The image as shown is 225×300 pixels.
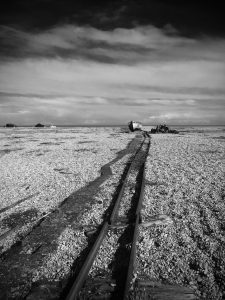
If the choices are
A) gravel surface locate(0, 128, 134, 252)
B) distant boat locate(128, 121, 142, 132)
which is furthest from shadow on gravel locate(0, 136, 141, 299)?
distant boat locate(128, 121, 142, 132)

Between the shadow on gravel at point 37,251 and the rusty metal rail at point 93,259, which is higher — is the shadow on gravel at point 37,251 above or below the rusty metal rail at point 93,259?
below

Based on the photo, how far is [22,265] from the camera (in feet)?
14.2

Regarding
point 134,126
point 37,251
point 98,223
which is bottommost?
point 37,251

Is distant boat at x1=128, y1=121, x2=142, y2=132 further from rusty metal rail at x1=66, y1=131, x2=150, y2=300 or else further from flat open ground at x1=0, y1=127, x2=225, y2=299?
rusty metal rail at x1=66, y1=131, x2=150, y2=300

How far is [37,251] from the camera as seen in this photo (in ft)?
15.6

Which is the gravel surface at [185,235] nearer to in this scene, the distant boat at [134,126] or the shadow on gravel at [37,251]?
the shadow on gravel at [37,251]

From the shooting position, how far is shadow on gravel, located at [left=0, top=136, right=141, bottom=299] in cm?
383

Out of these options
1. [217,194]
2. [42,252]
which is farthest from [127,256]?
[217,194]

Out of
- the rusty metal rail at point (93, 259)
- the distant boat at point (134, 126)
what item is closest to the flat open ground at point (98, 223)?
the rusty metal rail at point (93, 259)

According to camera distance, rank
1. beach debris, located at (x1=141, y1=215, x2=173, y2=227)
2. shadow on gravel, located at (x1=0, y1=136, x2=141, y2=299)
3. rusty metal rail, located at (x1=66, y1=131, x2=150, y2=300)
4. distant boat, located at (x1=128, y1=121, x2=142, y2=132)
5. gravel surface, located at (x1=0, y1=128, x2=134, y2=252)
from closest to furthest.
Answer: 1. rusty metal rail, located at (x1=66, y1=131, x2=150, y2=300)
2. shadow on gravel, located at (x1=0, y1=136, x2=141, y2=299)
3. beach debris, located at (x1=141, y1=215, x2=173, y2=227)
4. gravel surface, located at (x1=0, y1=128, x2=134, y2=252)
5. distant boat, located at (x1=128, y1=121, x2=142, y2=132)

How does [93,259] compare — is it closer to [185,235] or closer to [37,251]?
[37,251]

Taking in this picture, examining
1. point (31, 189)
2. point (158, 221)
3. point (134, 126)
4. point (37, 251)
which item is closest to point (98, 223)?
point (158, 221)

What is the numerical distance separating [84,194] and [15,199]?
2.55 metres

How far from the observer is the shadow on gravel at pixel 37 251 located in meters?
3.83
